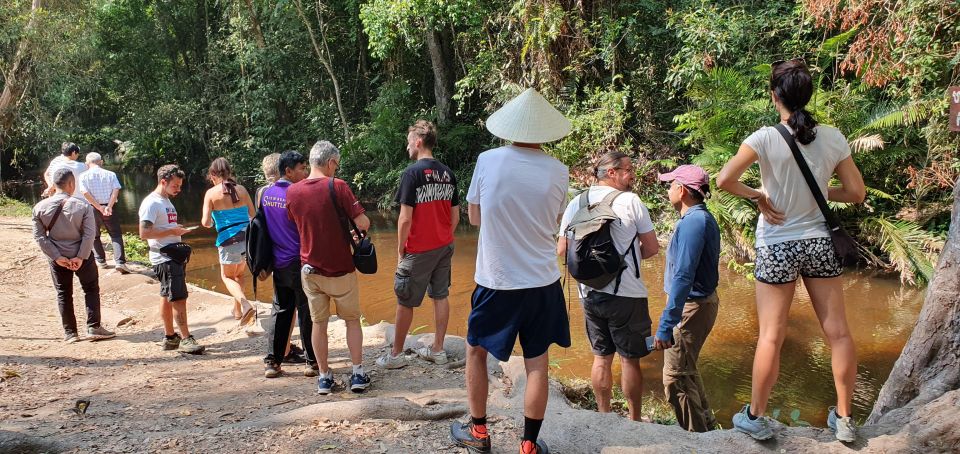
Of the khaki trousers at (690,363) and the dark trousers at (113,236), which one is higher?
the dark trousers at (113,236)

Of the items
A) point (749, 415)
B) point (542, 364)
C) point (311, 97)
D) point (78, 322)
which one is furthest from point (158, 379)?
point (311, 97)

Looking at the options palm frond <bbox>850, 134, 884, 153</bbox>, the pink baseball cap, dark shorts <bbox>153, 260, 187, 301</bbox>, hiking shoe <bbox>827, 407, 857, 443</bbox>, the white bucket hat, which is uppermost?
the white bucket hat

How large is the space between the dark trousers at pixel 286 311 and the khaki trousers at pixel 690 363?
9.42ft

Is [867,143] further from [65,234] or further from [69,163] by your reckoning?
[69,163]

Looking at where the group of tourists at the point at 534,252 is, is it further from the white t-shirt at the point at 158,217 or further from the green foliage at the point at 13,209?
the green foliage at the point at 13,209

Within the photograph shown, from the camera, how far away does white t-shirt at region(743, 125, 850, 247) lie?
3.22 meters

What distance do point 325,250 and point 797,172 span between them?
312 cm

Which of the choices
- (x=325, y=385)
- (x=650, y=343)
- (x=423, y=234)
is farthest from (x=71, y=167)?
(x=650, y=343)

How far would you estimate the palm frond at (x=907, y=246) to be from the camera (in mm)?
8820

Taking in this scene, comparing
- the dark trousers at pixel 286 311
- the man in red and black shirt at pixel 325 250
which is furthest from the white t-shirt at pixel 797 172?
the dark trousers at pixel 286 311

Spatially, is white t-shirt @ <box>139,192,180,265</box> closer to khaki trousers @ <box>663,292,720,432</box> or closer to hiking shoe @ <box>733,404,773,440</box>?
khaki trousers @ <box>663,292,720,432</box>

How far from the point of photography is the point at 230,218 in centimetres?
678

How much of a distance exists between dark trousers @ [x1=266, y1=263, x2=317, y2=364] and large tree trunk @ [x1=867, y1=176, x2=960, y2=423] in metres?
4.08

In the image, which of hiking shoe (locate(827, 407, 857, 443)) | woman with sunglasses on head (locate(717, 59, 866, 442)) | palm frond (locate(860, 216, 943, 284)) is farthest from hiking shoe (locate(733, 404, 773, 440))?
palm frond (locate(860, 216, 943, 284))
